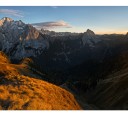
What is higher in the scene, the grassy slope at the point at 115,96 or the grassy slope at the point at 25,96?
the grassy slope at the point at 25,96

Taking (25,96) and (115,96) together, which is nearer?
(25,96)

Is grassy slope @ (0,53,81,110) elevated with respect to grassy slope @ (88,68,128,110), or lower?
elevated

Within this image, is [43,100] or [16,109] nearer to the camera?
[16,109]

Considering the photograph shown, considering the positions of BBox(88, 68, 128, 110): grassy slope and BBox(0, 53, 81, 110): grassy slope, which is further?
BBox(88, 68, 128, 110): grassy slope

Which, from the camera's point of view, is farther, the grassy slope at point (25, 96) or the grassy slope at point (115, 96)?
the grassy slope at point (115, 96)

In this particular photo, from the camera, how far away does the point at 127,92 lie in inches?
3199

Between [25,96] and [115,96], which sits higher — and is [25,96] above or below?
above
